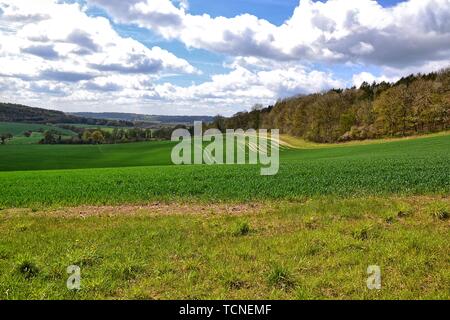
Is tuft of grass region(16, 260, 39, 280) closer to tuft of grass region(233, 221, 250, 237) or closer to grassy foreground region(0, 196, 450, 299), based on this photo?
grassy foreground region(0, 196, 450, 299)

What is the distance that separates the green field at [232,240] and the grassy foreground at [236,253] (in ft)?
0.10

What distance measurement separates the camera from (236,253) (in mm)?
9523

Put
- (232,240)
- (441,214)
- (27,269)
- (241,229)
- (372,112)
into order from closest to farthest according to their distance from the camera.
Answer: (27,269)
(232,240)
(241,229)
(441,214)
(372,112)

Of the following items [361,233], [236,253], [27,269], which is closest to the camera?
[27,269]

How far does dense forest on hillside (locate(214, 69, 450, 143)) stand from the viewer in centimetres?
8069

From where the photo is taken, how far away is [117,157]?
286 ft

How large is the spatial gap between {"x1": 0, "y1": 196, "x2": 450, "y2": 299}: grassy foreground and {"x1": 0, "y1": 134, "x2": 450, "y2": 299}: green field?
0.10ft

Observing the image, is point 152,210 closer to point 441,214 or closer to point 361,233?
point 361,233

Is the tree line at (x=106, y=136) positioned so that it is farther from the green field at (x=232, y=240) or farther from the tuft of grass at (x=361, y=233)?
the tuft of grass at (x=361, y=233)

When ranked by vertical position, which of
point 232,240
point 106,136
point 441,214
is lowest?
point 106,136

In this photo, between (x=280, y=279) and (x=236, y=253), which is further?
(x=236, y=253)

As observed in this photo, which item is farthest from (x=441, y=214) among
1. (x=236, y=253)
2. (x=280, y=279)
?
(x=280, y=279)

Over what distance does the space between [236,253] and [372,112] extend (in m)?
87.0

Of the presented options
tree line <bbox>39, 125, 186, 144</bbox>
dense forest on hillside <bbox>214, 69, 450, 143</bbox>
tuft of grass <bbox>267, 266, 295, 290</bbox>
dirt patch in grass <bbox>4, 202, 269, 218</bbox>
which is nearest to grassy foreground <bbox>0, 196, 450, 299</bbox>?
tuft of grass <bbox>267, 266, 295, 290</bbox>
